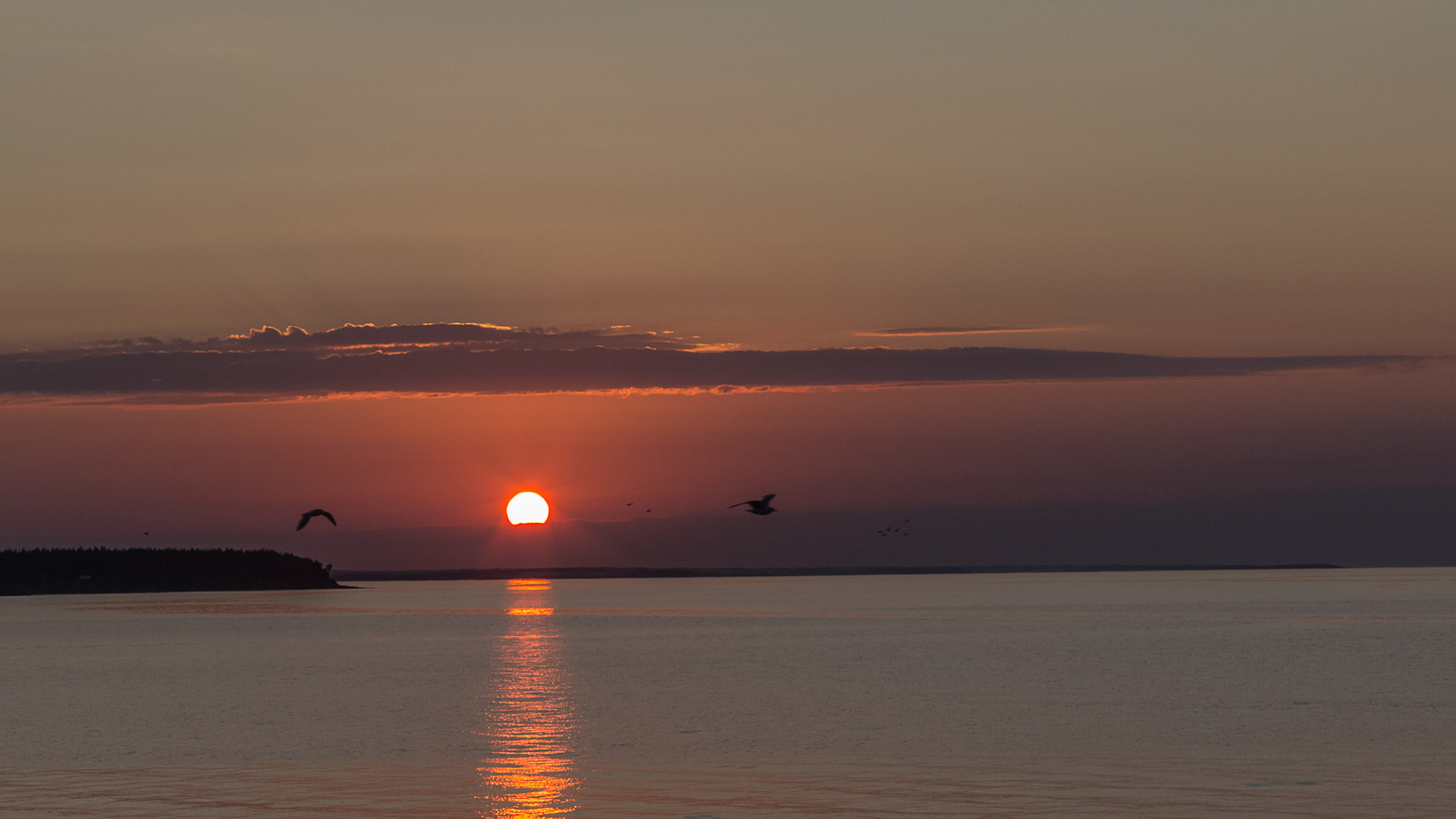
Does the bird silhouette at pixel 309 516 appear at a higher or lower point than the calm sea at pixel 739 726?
higher

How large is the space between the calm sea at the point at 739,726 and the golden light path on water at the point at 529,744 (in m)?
0.11

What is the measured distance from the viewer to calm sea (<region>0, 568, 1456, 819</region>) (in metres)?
20.2

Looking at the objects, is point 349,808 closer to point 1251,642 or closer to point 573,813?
point 573,813

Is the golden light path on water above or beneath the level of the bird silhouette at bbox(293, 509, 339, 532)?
beneath

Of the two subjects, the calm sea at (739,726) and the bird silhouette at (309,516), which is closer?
the calm sea at (739,726)

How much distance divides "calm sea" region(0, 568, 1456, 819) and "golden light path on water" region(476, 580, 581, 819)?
0.11 meters

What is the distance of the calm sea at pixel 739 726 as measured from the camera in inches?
795

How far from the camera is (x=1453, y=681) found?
39.3 metres

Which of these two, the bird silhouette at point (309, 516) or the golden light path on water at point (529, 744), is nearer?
the golden light path on water at point (529, 744)

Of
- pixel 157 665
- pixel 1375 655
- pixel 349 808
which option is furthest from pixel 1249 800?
pixel 157 665

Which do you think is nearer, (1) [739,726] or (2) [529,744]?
(2) [529,744]

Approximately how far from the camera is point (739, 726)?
98.4 feet

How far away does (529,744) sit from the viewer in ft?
88.6

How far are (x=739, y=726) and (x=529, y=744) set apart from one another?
4695 mm
